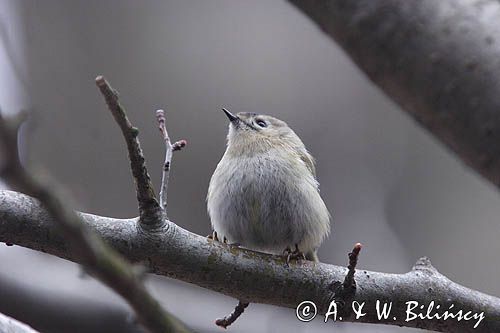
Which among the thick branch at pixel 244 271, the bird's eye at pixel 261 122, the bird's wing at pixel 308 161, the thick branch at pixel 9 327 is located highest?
the bird's eye at pixel 261 122

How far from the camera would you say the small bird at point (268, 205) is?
3.81 metres

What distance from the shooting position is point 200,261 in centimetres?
250

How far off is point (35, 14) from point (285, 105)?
3.11m

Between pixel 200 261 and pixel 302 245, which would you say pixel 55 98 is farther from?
pixel 200 261

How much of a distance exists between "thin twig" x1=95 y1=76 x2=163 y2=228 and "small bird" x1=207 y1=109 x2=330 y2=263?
4.36 ft

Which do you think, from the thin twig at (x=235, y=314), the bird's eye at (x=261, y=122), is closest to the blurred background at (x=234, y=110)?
the bird's eye at (x=261, y=122)

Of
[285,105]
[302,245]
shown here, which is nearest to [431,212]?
[285,105]

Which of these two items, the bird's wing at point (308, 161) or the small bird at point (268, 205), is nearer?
the small bird at point (268, 205)

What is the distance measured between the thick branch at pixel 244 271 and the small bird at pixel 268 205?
0.87 meters

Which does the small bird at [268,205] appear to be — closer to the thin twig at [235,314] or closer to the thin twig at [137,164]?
the thin twig at [235,314]

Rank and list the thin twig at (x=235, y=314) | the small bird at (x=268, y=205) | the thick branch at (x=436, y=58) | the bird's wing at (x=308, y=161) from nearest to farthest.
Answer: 1. the thick branch at (x=436, y=58)
2. the thin twig at (x=235, y=314)
3. the small bird at (x=268, y=205)
4. the bird's wing at (x=308, y=161)

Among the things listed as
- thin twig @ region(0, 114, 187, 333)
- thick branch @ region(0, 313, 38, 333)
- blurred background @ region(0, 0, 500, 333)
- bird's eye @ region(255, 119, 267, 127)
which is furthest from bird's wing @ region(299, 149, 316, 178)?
thin twig @ region(0, 114, 187, 333)

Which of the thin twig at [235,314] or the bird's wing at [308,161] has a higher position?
the bird's wing at [308,161]

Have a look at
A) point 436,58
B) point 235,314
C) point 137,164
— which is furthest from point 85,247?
point 235,314
